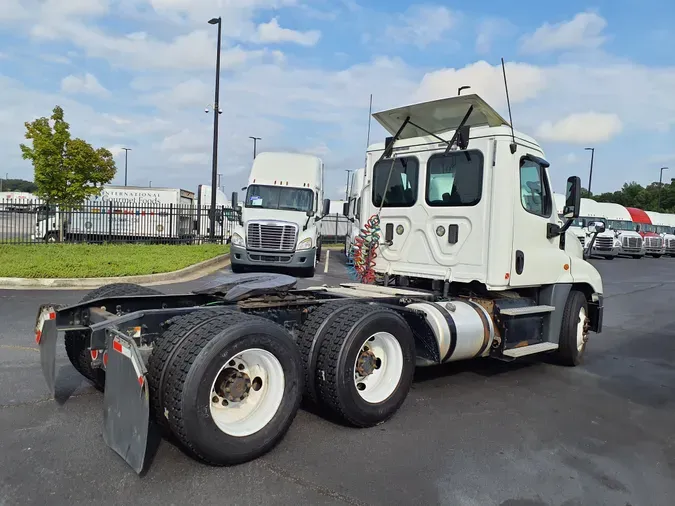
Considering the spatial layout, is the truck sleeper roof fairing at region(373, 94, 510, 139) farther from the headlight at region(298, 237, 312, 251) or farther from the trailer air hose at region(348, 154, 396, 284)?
the headlight at region(298, 237, 312, 251)

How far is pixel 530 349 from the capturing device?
18.8 ft

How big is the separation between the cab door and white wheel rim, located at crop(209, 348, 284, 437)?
123 inches

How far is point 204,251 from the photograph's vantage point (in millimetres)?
18219

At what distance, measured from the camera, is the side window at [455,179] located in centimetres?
575

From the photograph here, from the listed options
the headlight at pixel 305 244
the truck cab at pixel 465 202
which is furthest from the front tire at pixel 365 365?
the headlight at pixel 305 244

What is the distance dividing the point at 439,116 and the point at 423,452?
12.3 feet

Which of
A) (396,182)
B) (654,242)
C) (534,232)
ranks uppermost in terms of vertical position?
(396,182)

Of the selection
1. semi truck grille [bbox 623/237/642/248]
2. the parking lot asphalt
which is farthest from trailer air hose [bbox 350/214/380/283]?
semi truck grille [bbox 623/237/642/248]

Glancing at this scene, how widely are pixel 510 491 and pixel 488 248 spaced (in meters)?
2.80

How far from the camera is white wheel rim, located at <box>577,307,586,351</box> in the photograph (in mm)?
6505

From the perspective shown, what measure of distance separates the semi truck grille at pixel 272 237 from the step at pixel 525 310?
31.5 feet

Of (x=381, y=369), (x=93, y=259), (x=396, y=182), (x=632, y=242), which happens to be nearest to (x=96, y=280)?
(x=93, y=259)

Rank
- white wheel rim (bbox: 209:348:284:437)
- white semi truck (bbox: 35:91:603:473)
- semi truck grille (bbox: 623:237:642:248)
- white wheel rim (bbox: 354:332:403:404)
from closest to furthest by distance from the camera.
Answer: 1. white semi truck (bbox: 35:91:603:473)
2. white wheel rim (bbox: 209:348:284:437)
3. white wheel rim (bbox: 354:332:403:404)
4. semi truck grille (bbox: 623:237:642:248)

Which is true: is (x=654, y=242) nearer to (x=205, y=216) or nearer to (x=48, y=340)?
(x=205, y=216)
